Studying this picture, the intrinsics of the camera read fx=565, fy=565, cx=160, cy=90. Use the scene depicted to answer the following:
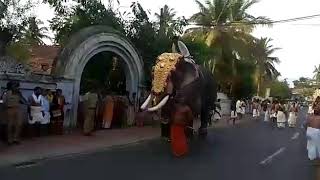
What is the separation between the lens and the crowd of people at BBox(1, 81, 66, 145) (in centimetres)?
1402

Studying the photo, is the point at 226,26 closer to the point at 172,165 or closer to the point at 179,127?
the point at 179,127

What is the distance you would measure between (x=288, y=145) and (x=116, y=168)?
879 cm

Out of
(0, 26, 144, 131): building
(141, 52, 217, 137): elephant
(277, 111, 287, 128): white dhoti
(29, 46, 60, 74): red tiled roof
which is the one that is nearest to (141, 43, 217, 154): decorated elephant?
(141, 52, 217, 137): elephant

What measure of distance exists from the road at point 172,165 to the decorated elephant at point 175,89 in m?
1.03

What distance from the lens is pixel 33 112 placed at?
15602 millimetres

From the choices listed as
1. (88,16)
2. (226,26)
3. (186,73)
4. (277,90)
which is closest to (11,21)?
(88,16)

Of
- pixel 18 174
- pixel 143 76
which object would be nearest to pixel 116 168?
pixel 18 174

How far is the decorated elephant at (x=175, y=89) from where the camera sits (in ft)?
42.8

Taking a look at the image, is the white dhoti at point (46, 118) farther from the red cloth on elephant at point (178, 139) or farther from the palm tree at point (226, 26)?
the palm tree at point (226, 26)

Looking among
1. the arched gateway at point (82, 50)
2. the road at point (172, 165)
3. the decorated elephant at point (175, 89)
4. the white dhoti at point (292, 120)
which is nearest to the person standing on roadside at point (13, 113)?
the road at point (172, 165)

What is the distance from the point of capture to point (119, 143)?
16125mm

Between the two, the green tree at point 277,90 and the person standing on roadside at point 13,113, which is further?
the green tree at point 277,90

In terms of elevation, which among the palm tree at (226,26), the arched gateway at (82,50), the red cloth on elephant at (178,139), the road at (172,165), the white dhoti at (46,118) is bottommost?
the road at (172,165)

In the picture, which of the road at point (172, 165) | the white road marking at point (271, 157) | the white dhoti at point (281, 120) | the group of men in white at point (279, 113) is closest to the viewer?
the road at point (172, 165)
